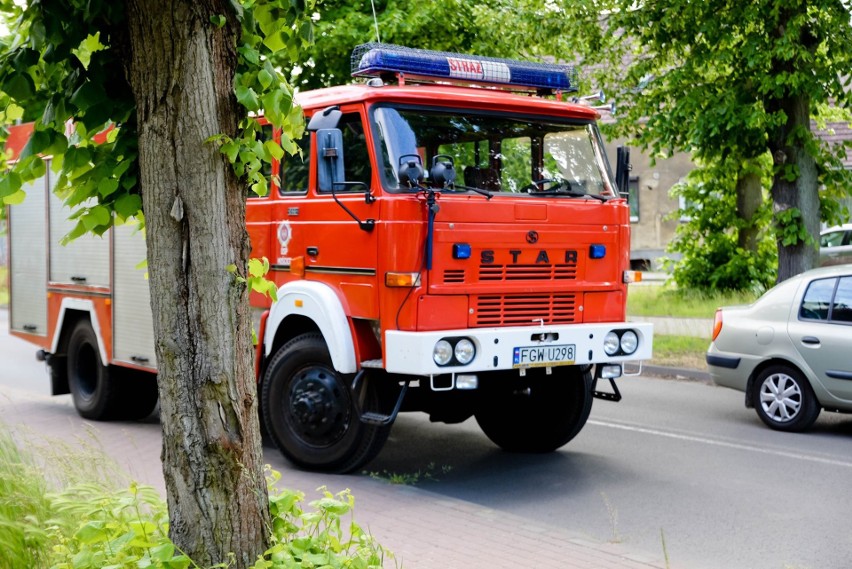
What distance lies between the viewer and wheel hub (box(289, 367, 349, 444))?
8109 millimetres

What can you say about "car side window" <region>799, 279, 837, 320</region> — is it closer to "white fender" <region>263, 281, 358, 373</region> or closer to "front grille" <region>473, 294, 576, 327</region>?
"front grille" <region>473, 294, 576, 327</region>

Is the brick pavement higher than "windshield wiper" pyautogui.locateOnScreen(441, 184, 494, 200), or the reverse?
"windshield wiper" pyautogui.locateOnScreen(441, 184, 494, 200)

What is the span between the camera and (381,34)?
15.8m

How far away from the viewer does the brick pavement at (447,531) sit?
5773 mm

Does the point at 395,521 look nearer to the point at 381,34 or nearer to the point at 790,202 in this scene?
the point at 790,202

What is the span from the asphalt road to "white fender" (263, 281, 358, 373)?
908mm

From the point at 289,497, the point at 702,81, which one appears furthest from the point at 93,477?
the point at 702,81

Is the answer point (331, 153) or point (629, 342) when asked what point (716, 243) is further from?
point (331, 153)

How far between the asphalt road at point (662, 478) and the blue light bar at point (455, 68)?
295 cm

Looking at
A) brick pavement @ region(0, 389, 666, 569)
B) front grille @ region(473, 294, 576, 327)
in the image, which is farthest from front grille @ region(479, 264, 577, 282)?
brick pavement @ region(0, 389, 666, 569)

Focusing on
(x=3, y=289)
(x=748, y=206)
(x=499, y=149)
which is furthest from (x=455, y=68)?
(x=3, y=289)

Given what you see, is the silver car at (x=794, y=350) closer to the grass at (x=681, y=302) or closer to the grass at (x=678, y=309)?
the grass at (x=678, y=309)

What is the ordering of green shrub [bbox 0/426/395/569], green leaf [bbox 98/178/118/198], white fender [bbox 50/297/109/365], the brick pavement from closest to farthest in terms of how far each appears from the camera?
green shrub [bbox 0/426/395/569], green leaf [bbox 98/178/118/198], the brick pavement, white fender [bbox 50/297/109/365]

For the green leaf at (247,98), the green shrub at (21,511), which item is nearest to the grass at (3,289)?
the green shrub at (21,511)
